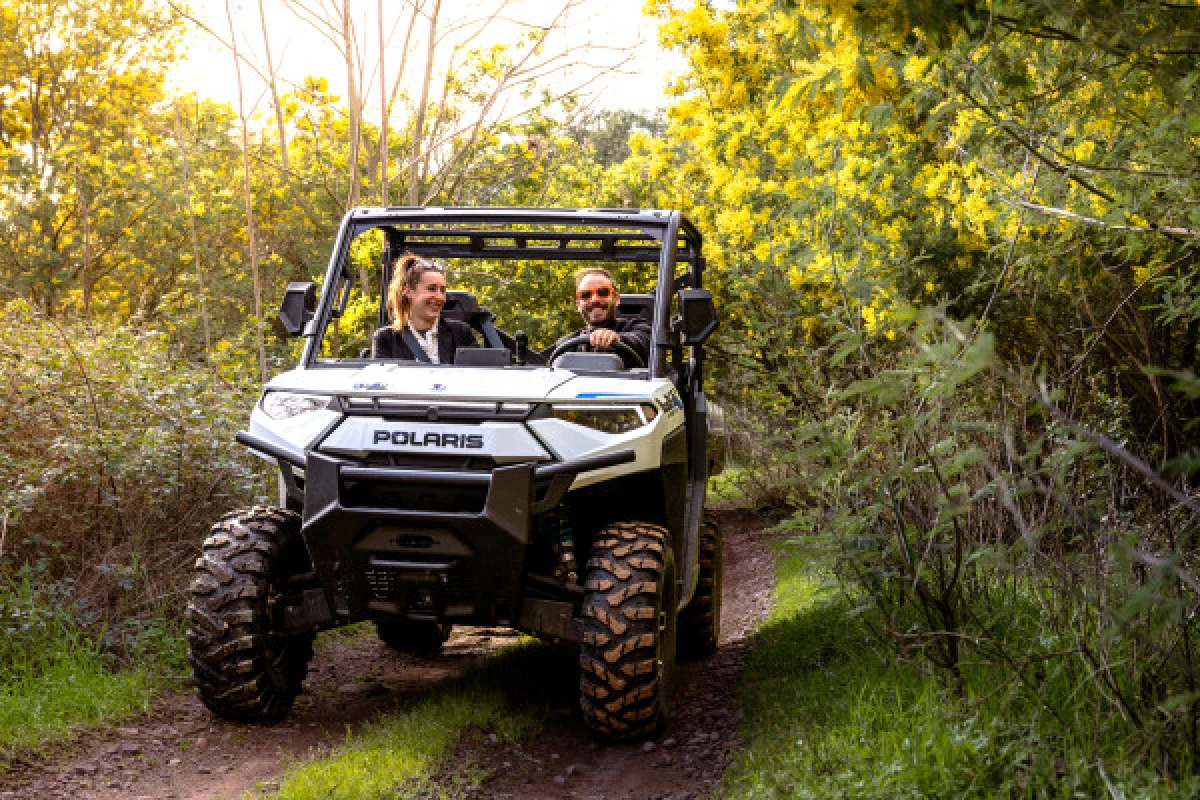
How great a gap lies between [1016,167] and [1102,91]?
1.42 metres

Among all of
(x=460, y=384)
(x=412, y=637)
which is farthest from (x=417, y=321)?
(x=412, y=637)

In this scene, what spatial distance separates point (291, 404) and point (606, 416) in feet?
4.48

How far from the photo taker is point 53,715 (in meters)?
6.00

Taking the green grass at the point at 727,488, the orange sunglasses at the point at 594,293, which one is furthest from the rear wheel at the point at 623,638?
the green grass at the point at 727,488

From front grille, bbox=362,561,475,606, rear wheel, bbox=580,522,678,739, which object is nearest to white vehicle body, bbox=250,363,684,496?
rear wheel, bbox=580,522,678,739

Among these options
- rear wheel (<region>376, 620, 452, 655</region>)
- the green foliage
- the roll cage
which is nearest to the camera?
the green foliage

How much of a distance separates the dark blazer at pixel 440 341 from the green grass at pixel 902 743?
213cm

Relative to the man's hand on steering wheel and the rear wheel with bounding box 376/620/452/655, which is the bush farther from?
the man's hand on steering wheel

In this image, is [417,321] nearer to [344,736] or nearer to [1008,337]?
[344,736]

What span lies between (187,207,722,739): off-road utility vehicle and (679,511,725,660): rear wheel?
41.0 inches

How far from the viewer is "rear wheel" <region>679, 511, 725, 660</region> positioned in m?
7.39

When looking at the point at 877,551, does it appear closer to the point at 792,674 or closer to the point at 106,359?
the point at 792,674

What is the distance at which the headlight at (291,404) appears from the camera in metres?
5.59

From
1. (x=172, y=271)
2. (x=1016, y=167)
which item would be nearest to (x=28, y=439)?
(x=1016, y=167)
